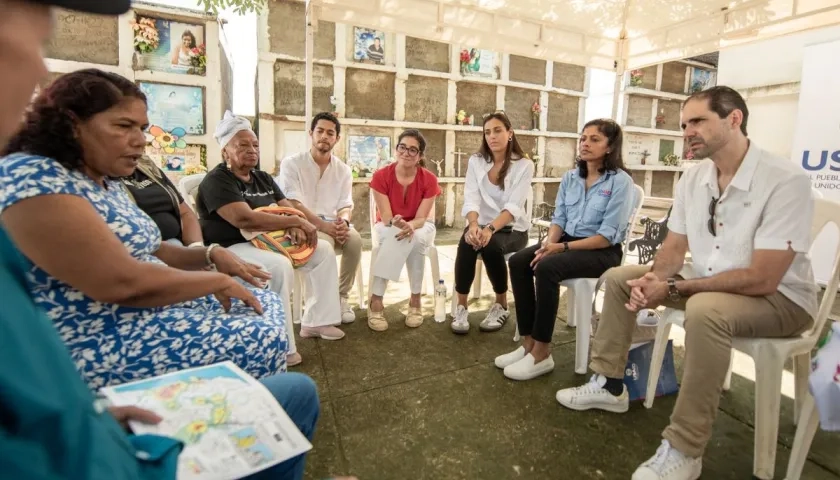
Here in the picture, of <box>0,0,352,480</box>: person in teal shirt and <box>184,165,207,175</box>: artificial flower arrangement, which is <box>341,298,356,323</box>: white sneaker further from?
<box>184,165,207,175</box>: artificial flower arrangement

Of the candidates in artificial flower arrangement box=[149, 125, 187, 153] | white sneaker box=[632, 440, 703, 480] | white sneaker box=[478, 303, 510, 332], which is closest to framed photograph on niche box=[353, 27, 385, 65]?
artificial flower arrangement box=[149, 125, 187, 153]

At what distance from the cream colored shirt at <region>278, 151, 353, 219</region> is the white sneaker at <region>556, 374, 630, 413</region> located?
2.19 m

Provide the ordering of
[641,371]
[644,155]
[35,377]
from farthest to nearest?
[644,155] → [641,371] → [35,377]

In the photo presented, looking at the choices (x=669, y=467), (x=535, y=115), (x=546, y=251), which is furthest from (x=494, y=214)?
(x=535, y=115)

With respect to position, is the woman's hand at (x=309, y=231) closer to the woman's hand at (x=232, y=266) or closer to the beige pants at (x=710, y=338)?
the woman's hand at (x=232, y=266)

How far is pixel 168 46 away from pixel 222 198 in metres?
4.28

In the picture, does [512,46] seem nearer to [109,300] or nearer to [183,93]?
[109,300]

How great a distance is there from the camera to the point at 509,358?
2504 mm

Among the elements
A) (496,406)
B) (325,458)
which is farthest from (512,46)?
(325,458)

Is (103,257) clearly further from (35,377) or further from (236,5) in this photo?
(236,5)

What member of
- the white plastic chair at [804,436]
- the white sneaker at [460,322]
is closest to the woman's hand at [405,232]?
the white sneaker at [460,322]

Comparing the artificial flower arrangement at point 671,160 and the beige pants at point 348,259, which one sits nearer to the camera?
the beige pants at point 348,259

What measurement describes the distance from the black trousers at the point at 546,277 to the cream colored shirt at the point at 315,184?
1543mm

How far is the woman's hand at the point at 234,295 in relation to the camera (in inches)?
56.8
